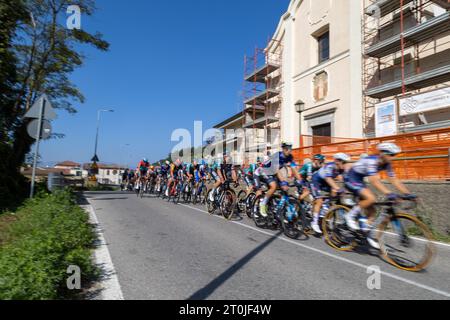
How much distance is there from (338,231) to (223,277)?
9.81 feet

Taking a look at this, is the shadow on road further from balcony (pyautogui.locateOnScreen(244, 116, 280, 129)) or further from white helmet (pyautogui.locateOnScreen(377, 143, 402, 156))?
balcony (pyautogui.locateOnScreen(244, 116, 280, 129))

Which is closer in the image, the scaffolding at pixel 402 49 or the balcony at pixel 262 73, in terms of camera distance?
the scaffolding at pixel 402 49

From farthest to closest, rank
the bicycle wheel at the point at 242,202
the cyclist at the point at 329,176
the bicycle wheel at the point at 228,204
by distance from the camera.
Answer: the bicycle wheel at the point at 242,202 < the bicycle wheel at the point at 228,204 < the cyclist at the point at 329,176

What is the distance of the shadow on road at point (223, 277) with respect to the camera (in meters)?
3.60

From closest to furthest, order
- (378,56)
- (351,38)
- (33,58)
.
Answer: (33,58) → (378,56) → (351,38)

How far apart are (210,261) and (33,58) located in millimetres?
15733

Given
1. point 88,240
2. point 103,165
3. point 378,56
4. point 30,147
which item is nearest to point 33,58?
point 30,147

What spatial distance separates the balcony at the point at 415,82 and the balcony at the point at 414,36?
2020 mm

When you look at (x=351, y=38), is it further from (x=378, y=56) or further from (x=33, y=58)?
(x=33, y=58)

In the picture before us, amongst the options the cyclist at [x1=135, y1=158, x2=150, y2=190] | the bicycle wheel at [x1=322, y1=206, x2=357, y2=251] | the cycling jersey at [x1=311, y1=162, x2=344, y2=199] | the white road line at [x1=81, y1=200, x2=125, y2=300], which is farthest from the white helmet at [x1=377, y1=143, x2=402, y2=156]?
the cyclist at [x1=135, y1=158, x2=150, y2=190]

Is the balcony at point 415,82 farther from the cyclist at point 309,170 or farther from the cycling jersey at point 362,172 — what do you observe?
the cycling jersey at point 362,172

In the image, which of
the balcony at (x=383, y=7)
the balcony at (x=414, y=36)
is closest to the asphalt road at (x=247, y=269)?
the balcony at (x=414, y=36)

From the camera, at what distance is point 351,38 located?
18.3 m
